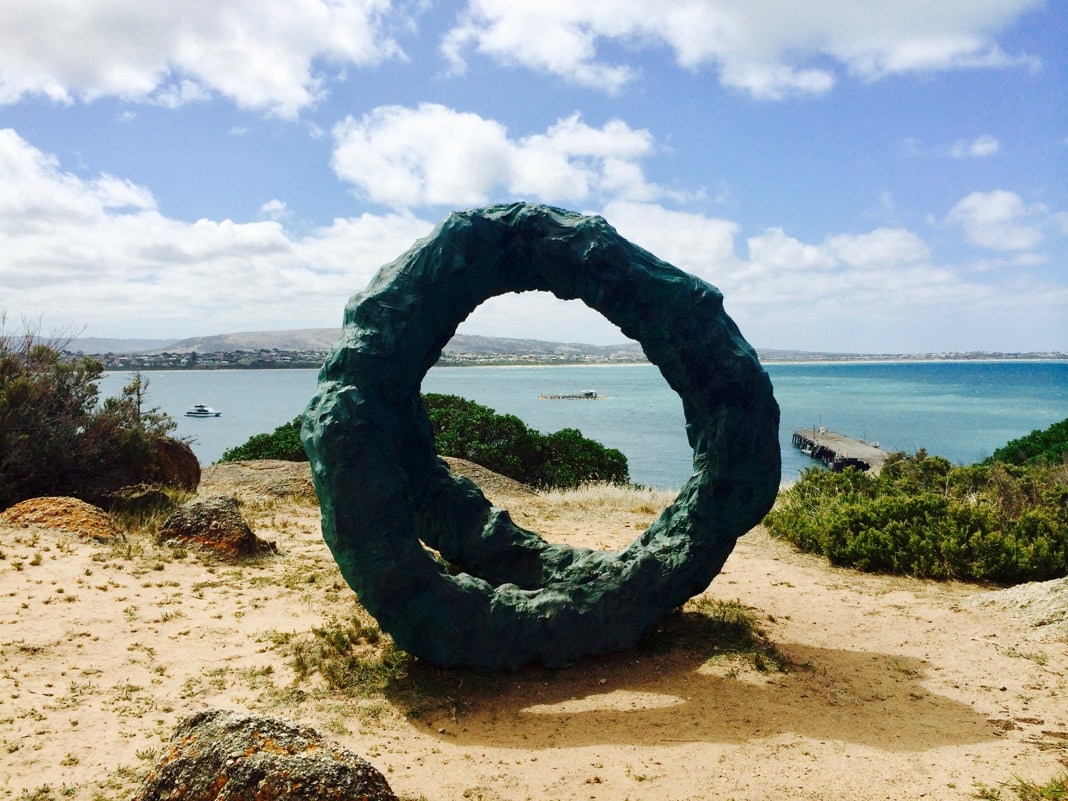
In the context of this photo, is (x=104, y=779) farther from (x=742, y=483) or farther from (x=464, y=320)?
(x=742, y=483)

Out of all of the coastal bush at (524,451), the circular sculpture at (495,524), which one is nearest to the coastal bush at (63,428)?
the coastal bush at (524,451)

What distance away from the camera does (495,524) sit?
7582 millimetres

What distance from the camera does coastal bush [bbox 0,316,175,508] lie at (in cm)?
1134

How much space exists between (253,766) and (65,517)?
7931 millimetres

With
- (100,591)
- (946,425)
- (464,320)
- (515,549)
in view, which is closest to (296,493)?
(100,591)

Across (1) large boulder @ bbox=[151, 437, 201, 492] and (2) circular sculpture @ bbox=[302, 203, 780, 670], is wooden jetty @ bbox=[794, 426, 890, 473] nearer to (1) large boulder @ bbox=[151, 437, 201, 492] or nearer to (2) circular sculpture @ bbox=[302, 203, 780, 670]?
(1) large boulder @ bbox=[151, 437, 201, 492]

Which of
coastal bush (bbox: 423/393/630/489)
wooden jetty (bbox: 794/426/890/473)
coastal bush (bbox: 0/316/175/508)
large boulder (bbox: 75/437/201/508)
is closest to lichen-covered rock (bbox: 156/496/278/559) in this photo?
large boulder (bbox: 75/437/201/508)

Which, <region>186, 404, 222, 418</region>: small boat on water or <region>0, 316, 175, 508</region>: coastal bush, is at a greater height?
<region>0, 316, 175, 508</region>: coastal bush

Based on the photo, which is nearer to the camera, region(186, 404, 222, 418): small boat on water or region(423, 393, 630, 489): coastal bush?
region(423, 393, 630, 489): coastal bush

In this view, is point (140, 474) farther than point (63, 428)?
Yes

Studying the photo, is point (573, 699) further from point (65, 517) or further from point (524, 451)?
point (524, 451)

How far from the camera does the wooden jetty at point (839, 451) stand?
26830mm

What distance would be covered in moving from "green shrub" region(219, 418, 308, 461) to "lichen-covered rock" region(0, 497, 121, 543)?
24.7 feet

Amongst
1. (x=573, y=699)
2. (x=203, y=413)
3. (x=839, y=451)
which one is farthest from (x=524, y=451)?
(x=203, y=413)
